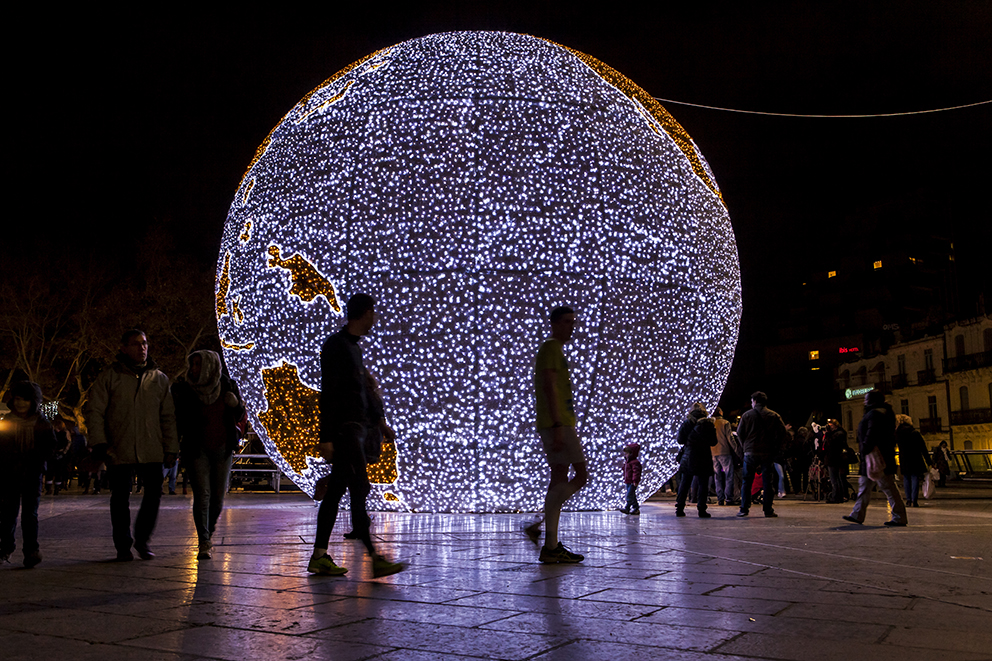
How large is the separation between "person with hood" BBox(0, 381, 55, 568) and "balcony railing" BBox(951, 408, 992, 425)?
47.7 m

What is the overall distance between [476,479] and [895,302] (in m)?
65.8

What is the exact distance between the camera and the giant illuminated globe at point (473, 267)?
845 centimetres

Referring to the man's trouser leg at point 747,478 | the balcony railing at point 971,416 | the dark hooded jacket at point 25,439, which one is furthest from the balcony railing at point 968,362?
the dark hooded jacket at point 25,439

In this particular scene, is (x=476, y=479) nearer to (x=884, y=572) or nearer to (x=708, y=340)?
(x=708, y=340)

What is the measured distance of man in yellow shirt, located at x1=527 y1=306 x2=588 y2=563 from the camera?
587 centimetres

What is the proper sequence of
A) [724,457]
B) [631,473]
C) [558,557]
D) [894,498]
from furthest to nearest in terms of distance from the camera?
[724,457]
[631,473]
[894,498]
[558,557]

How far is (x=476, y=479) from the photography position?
8.69 metres

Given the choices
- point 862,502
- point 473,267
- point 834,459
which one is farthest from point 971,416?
point 473,267

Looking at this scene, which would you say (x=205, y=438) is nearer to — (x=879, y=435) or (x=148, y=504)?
(x=148, y=504)

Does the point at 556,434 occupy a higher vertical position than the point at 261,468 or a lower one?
higher

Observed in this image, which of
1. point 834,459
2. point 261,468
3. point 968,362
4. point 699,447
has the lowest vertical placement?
point 261,468

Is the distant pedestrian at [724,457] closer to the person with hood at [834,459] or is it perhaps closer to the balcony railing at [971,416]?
the person with hood at [834,459]

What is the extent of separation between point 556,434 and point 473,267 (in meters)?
2.92

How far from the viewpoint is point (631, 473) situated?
32.3 ft
